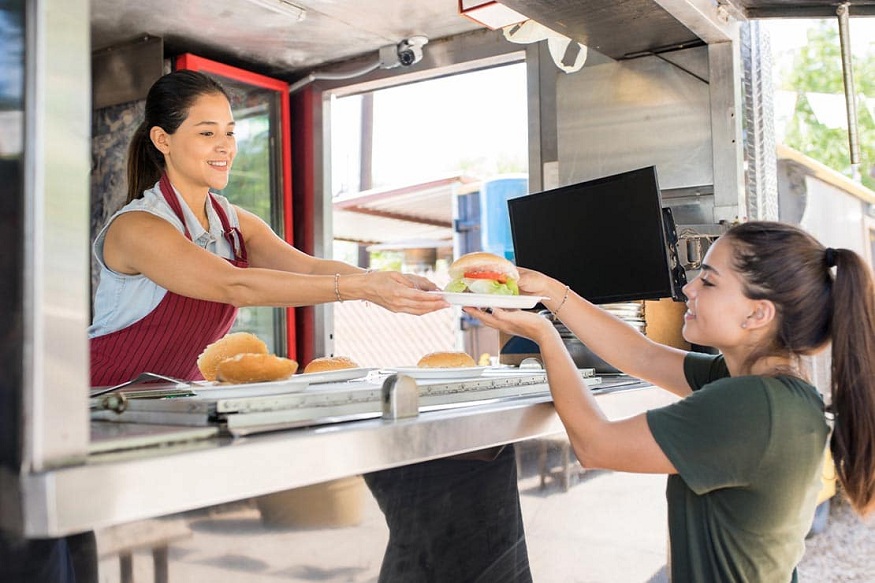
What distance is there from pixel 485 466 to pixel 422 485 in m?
0.22

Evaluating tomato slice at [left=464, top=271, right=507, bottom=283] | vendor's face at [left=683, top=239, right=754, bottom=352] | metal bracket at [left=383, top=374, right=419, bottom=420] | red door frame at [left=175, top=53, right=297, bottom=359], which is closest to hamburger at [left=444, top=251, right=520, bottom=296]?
tomato slice at [left=464, top=271, right=507, bottom=283]

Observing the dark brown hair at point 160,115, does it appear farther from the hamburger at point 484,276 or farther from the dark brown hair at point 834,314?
the dark brown hair at point 834,314

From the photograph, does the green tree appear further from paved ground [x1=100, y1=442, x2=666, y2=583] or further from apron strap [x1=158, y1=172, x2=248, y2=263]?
apron strap [x1=158, y1=172, x2=248, y2=263]

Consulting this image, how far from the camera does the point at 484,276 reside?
2039 millimetres

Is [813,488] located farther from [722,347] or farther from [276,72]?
[276,72]

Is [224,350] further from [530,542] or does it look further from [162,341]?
[530,542]

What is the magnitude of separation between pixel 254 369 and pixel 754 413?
0.93 metres

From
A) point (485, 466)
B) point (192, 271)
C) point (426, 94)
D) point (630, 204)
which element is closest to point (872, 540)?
point (630, 204)

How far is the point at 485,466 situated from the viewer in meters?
1.75

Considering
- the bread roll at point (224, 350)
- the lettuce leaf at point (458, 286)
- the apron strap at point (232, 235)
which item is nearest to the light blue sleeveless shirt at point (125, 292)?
the apron strap at point (232, 235)

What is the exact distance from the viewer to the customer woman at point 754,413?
159 centimetres

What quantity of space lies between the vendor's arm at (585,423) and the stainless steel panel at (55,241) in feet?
3.22

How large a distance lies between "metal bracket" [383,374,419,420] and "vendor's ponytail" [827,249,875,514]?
0.88 m

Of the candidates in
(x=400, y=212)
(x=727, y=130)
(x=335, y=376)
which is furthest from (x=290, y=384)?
(x=400, y=212)
